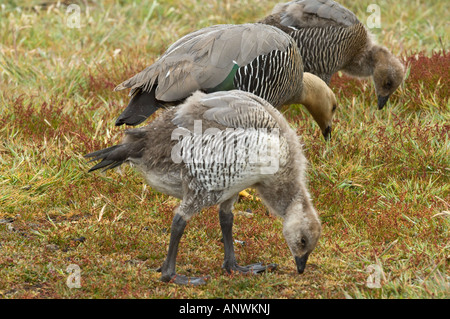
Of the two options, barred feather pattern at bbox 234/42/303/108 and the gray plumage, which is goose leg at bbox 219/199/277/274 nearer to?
the gray plumage

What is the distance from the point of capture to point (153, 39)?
9.60 meters

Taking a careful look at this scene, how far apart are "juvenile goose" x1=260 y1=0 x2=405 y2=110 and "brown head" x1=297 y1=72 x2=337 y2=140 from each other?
0.83 meters

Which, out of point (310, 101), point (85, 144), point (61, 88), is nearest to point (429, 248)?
point (310, 101)

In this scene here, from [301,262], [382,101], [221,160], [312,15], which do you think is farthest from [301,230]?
[312,15]

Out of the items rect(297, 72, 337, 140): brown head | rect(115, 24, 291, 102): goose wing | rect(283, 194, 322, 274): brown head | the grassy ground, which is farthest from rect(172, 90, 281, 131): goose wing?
rect(297, 72, 337, 140): brown head

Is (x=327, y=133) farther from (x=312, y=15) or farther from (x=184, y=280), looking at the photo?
(x=184, y=280)

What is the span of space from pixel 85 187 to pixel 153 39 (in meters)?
3.90

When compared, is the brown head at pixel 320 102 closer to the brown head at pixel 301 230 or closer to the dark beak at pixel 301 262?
the brown head at pixel 301 230

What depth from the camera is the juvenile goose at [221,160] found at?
4.57 m

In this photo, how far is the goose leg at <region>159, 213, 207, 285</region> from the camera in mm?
4734

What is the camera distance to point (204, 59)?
19.6ft

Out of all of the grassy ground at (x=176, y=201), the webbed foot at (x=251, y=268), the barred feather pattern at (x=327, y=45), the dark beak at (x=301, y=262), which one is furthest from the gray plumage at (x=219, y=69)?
the dark beak at (x=301, y=262)
